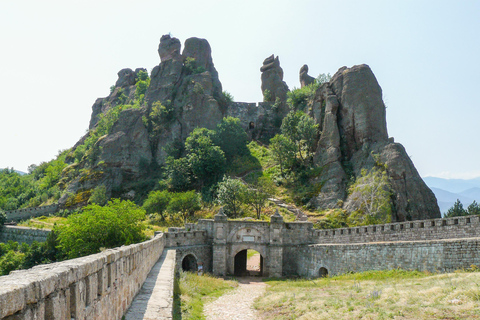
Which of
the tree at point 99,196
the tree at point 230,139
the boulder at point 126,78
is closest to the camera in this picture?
the tree at point 99,196

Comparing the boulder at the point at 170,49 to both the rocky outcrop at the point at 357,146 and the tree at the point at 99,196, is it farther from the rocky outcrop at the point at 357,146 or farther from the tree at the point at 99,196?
the rocky outcrop at the point at 357,146

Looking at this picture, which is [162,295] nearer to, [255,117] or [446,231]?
[446,231]

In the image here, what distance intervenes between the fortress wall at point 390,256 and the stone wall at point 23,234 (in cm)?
3052

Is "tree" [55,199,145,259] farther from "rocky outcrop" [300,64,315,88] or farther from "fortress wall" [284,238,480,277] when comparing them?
"rocky outcrop" [300,64,315,88]

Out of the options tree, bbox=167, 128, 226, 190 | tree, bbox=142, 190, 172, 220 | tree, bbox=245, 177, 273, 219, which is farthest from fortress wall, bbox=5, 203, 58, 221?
tree, bbox=245, 177, 273, 219

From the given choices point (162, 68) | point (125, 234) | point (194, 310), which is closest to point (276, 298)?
point (194, 310)

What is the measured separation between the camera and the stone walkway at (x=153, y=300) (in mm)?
8094

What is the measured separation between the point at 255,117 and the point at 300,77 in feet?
37.8

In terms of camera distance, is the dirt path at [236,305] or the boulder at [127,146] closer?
the dirt path at [236,305]

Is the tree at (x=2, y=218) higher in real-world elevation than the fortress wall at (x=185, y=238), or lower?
higher

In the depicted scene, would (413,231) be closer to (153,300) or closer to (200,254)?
(153,300)

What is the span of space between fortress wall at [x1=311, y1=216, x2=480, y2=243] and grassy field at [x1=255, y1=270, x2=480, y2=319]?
317 centimetres

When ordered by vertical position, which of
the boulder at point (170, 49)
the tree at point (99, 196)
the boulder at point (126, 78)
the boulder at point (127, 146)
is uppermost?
the boulder at point (126, 78)

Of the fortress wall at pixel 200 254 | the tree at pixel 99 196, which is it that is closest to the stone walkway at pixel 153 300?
the fortress wall at pixel 200 254
